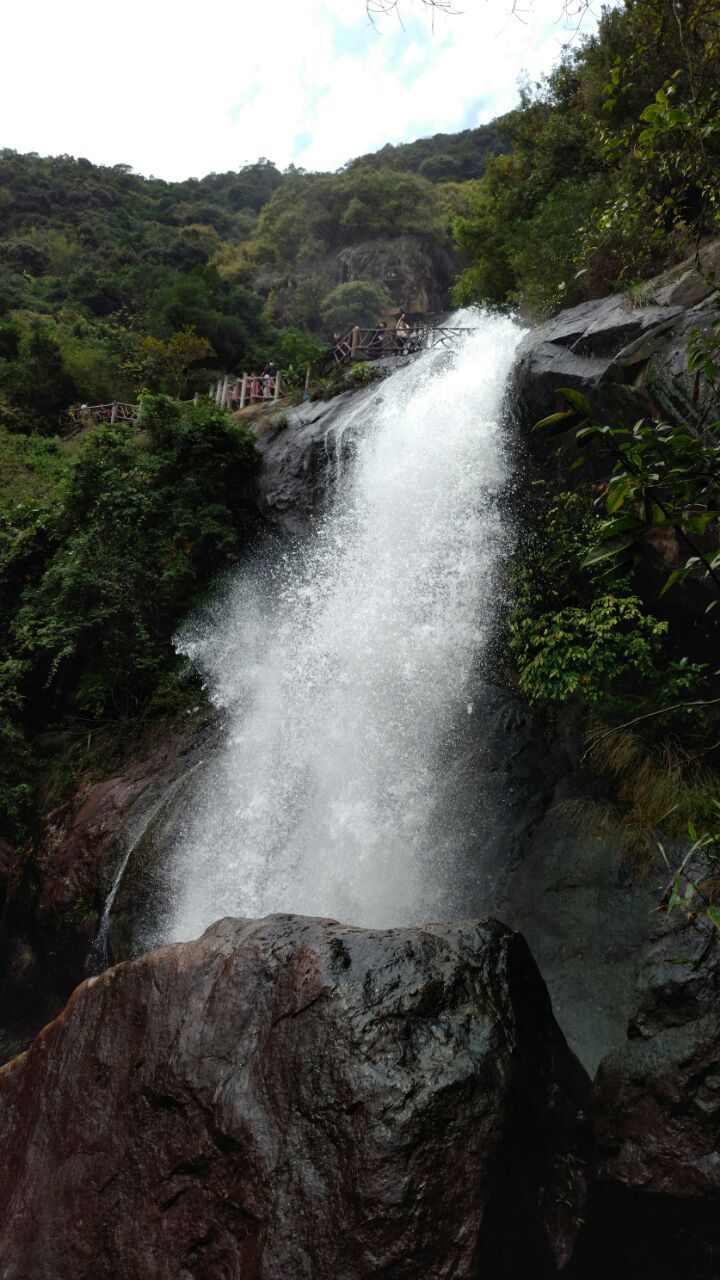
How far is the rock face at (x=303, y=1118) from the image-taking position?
350cm

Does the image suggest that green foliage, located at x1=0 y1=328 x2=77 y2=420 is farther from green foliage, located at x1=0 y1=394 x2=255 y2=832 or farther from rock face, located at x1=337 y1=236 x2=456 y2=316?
rock face, located at x1=337 y1=236 x2=456 y2=316

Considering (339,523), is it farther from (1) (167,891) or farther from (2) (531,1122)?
Result: (2) (531,1122)

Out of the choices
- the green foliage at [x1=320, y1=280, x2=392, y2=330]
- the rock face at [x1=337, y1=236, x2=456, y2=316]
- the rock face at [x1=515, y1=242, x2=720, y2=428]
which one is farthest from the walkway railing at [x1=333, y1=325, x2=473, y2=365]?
the rock face at [x1=337, y1=236, x2=456, y2=316]

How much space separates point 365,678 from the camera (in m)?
9.32

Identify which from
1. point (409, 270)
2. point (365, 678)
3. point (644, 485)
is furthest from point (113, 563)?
point (409, 270)

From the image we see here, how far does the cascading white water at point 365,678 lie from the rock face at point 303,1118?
289 centimetres

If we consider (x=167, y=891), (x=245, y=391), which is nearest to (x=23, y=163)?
(x=245, y=391)

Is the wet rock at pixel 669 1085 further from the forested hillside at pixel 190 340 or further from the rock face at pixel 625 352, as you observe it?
the rock face at pixel 625 352

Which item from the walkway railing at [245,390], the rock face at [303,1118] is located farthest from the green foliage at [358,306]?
the rock face at [303,1118]

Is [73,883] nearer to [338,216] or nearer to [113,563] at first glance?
[113,563]

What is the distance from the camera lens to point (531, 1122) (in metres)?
4.06

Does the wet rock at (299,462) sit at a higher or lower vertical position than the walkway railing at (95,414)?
lower

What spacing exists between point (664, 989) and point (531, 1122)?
4.52 ft

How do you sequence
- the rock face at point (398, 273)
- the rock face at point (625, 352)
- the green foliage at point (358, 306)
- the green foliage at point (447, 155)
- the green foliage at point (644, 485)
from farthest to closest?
1. the green foliage at point (447, 155)
2. the rock face at point (398, 273)
3. the green foliage at point (358, 306)
4. the rock face at point (625, 352)
5. the green foliage at point (644, 485)
